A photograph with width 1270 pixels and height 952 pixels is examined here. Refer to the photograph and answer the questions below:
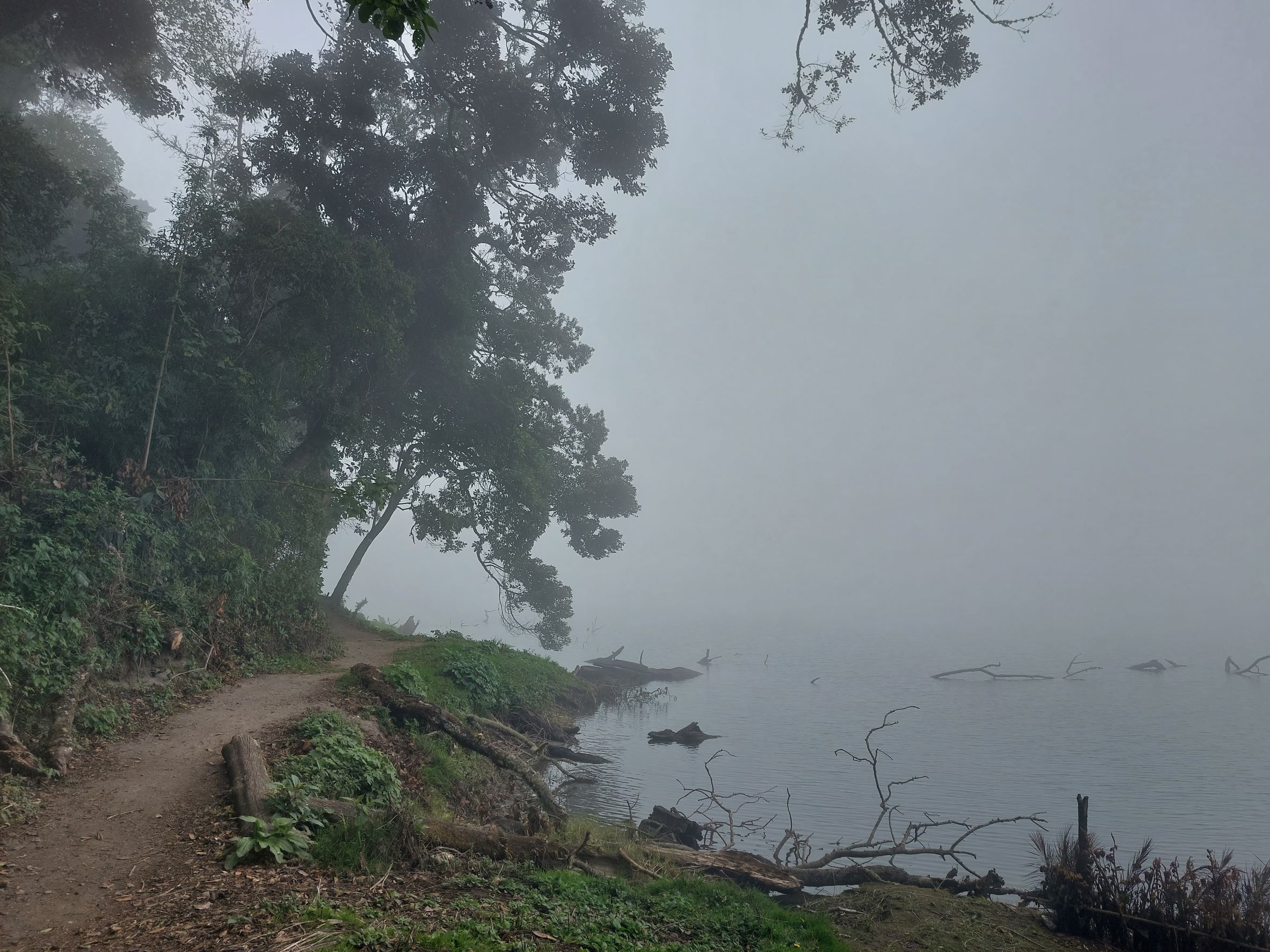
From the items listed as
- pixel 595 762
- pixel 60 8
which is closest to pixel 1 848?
pixel 595 762

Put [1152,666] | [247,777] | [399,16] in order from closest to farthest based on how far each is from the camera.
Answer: [399,16]
[247,777]
[1152,666]

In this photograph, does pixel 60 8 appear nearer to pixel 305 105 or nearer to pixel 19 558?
pixel 305 105

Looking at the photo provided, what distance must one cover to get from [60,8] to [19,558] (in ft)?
50.7

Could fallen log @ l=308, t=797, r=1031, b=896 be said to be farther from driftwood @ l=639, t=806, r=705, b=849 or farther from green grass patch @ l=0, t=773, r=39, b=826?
green grass patch @ l=0, t=773, r=39, b=826

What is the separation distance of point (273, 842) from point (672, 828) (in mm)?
8901

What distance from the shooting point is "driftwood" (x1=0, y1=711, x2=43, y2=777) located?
814 centimetres

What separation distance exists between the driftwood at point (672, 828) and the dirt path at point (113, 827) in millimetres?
Result: 6706

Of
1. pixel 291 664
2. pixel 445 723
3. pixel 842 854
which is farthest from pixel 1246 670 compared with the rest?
pixel 291 664

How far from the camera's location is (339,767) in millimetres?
9352

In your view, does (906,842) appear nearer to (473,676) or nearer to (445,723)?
(445,723)

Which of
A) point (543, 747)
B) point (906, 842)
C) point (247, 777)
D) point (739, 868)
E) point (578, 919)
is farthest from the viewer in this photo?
point (543, 747)

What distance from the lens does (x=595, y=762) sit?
64.7ft

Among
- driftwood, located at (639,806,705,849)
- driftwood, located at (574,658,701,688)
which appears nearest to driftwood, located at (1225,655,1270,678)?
driftwood, located at (574,658,701,688)

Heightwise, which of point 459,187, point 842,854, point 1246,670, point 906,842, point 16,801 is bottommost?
point 842,854
